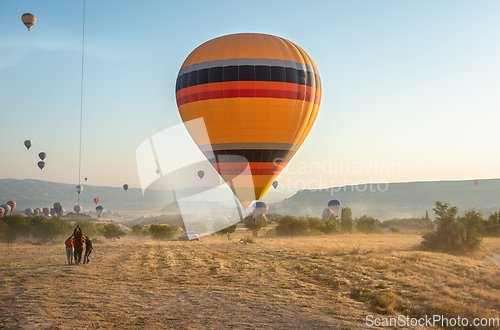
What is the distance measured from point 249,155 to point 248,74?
19.2 ft

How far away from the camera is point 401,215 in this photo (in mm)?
197750

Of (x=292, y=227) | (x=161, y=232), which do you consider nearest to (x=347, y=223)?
(x=292, y=227)

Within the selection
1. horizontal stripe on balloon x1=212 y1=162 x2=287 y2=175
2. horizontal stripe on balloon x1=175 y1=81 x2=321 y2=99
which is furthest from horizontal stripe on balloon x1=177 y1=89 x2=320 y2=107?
horizontal stripe on balloon x1=212 y1=162 x2=287 y2=175

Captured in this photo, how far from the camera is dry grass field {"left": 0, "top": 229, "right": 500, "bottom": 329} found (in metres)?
11.1

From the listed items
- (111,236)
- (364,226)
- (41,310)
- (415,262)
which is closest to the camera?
(41,310)

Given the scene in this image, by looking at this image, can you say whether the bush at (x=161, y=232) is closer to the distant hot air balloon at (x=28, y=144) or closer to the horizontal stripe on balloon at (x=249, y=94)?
the distant hot air balloon at (x=28, y=144)

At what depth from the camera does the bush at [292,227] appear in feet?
206

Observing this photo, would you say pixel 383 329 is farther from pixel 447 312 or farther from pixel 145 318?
pixel 145 318

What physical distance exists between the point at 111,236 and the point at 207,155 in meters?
49.8

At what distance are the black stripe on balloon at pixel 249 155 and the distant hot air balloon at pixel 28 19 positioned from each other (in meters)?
32.5

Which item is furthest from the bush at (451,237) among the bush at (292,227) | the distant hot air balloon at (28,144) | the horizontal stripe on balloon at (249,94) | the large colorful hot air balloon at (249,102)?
the distant hot air balloon at (28,144)

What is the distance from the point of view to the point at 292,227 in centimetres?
6319

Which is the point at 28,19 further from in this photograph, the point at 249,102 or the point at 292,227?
the point at 292,227

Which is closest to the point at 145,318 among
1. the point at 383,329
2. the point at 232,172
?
the point at 383,329
